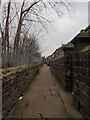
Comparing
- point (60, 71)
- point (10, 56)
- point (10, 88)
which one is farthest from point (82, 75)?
point (60, 71)

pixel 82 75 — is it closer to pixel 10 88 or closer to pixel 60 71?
pixel 10 88

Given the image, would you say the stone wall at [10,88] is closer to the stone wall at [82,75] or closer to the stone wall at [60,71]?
the stone wall at [82,75]

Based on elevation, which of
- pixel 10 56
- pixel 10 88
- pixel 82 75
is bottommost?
pixel 10 88

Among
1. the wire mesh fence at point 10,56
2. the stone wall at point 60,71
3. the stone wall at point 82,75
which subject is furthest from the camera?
the stone wall at point 60,71

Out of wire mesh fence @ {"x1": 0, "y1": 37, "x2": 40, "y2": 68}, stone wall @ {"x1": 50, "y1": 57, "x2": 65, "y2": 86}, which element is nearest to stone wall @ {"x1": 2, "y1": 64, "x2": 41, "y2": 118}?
wire mesh fence @ {"x1": 0, "y1": 37, "x2": 40, "y2": 68}

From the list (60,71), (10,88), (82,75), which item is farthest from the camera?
(60,71)

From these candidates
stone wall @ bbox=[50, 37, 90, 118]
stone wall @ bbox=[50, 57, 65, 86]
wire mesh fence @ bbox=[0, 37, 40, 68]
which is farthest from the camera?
stone wall @ bbox=[50, 57, 65, 86]

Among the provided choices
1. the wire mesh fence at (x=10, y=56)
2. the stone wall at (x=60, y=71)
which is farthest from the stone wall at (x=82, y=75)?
the wire mesh fence at (x=10, y=56)

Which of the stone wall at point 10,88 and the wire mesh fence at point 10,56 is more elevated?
the wire mesh fence at point 10,56

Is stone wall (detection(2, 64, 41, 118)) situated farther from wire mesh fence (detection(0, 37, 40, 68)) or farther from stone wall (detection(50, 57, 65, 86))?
stone wall (detection(50, 57, 65, 86))

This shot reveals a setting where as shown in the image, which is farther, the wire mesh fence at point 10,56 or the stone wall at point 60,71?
the stone wall at point 60,71

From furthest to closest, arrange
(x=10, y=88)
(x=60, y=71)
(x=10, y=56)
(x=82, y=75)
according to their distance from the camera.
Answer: (x=60, y=71), (x=10, y=56), (x=10, y=88), (x=82, y=75)

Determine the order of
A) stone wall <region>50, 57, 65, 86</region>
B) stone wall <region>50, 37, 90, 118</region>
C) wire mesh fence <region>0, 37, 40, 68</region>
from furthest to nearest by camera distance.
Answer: stone wall <region>50, 57, 65, 86</region>
wire mesh fence <region>0, 37, 40, 68</region>
stone wall <region>50, 37, 90, 118</region>

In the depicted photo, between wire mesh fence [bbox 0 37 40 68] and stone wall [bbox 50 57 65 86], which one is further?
stone wall [bbox 50 57 65 86]
